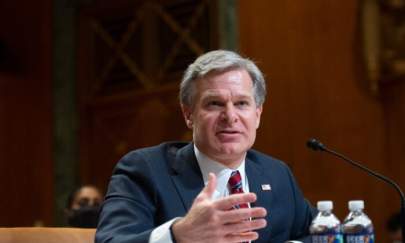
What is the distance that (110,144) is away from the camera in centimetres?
815

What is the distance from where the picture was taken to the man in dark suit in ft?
8.50

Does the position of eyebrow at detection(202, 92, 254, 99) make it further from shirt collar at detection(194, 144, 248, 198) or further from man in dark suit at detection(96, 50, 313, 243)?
shirt collar at detection(194, 144, 248, 198)

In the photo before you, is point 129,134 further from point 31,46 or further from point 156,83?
point 31,46

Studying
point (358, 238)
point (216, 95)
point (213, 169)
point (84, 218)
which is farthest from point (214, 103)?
point (84, 218)

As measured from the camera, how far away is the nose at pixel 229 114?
8.93 ft

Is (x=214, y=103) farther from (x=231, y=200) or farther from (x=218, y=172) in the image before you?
(x=231, y=200)

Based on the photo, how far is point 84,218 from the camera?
4578 millimetres

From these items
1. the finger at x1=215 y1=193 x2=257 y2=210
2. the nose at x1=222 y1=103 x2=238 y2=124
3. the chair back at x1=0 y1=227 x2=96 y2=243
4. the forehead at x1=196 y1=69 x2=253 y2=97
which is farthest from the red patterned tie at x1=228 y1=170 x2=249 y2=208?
the finger at x1=215 y1=193 x2=257 y2=210

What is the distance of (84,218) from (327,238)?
2.35 meters

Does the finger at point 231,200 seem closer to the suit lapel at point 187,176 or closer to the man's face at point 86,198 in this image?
the suit lapel at point 187,176

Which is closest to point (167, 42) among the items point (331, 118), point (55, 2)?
point (55, 2)

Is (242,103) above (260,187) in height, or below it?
above

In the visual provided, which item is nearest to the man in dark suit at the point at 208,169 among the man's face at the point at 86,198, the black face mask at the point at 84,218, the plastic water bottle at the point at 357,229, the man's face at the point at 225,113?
the man's face at the point at 225,113

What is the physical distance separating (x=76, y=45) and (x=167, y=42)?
1269 millimetres
